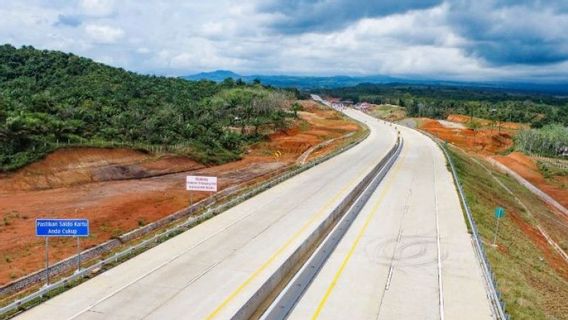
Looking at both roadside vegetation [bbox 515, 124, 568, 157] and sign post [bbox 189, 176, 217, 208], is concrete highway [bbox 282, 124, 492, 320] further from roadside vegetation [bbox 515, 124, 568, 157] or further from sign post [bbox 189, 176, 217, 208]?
roadside vegetation [bbox 515, 124, 568, 157]

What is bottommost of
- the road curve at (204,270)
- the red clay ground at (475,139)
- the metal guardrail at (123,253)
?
the red clay ground at (475,139)

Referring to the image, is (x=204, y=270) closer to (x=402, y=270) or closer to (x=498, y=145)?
(x=402, y=270)

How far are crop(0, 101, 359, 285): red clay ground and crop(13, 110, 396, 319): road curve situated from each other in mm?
5709

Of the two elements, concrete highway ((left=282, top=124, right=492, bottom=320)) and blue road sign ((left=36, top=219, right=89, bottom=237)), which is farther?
blue road sign ((left=36, top=219, right=89, bottom=237))

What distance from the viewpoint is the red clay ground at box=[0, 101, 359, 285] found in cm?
2720

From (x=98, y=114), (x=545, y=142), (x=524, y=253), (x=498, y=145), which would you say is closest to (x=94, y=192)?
(x=98, y=114)

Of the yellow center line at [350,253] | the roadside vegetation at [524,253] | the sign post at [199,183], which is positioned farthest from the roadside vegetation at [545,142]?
the sign post at [199,183]

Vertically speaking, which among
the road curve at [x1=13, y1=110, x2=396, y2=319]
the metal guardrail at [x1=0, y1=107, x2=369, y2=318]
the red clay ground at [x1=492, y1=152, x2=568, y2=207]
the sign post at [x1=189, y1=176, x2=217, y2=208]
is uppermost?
the sign post at [x1=189, y1=176, x2=217, y2=208]

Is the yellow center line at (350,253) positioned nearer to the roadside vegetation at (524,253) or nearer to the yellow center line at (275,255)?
the yellow center line at (275,255)

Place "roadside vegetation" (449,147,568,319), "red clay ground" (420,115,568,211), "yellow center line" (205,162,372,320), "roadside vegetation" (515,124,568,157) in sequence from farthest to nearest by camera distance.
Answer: "roadside vegetation" (515,124,568,157) → "red clay ground" (420,115,568,211) → "roadside vegetation" (449,147,568,319) → "yellow center line" (205,162,372,320)

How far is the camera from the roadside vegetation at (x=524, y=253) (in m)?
20.2

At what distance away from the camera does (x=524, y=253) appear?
95.7 feet

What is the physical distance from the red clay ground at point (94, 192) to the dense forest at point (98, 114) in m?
2.08

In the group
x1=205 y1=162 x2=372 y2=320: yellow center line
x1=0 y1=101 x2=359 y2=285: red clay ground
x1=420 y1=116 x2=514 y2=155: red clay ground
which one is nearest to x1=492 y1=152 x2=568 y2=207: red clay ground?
x1=420 y1=116 x2=514 y2=155: red clay ground
